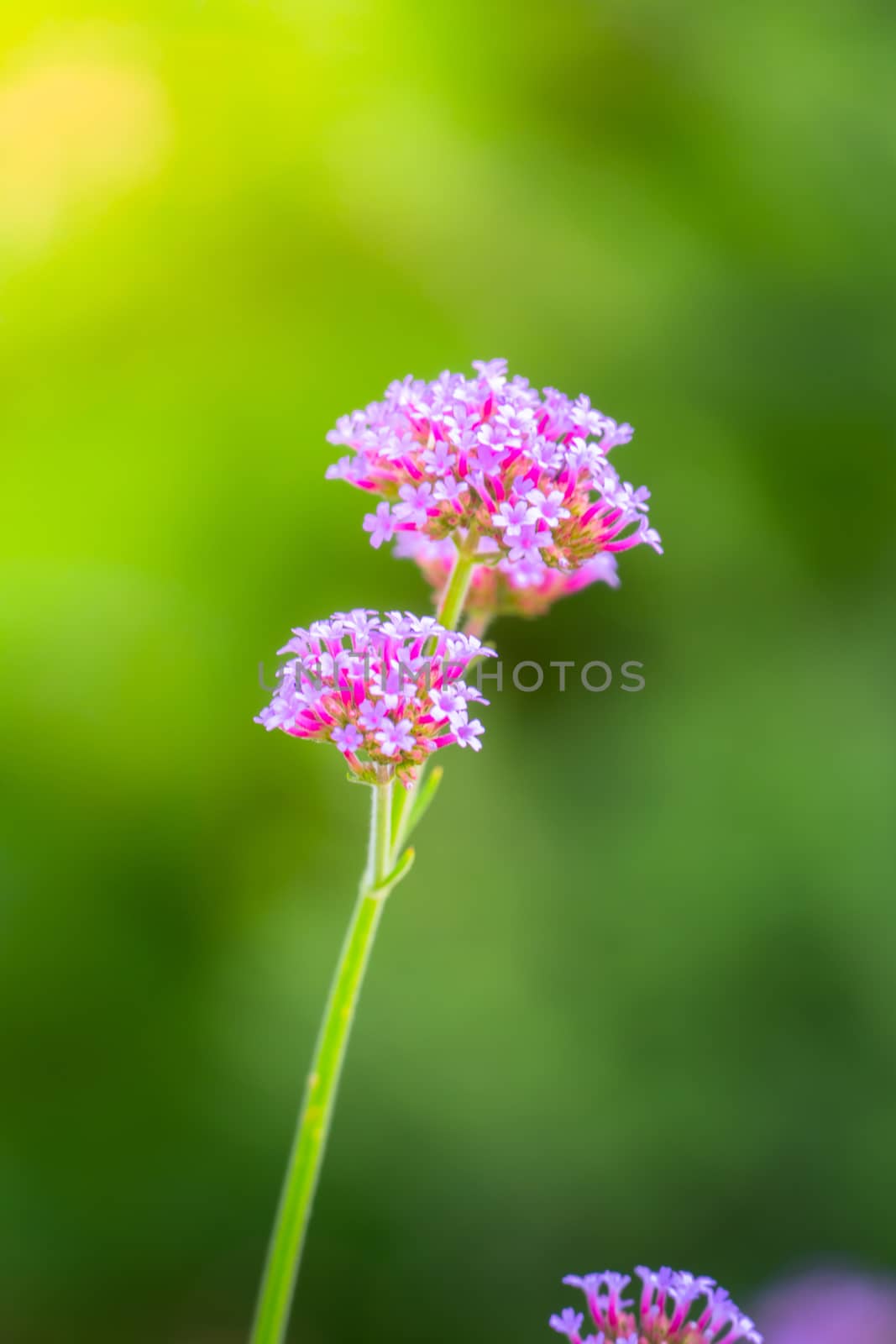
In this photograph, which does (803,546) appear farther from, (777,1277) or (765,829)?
(777,1277)

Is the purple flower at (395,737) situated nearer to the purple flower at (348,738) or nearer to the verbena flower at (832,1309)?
the purple flower at (348,738)

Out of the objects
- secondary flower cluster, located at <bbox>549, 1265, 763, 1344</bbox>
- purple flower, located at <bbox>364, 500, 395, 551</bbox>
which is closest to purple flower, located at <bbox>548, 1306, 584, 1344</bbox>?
secondary flower cluster, located at <bbox>549, 1265, 763, 1344</bbox>

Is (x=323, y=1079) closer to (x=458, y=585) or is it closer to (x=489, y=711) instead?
(x=458, y=585)

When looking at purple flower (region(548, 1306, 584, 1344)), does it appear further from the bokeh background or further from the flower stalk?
the bokeh background

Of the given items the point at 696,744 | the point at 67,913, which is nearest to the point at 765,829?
the point at 696,744

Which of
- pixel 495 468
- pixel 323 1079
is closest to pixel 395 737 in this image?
pixel 495 468

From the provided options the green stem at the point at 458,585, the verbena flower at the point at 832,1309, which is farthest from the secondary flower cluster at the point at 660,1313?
the verbena flower at the point at 832,1309

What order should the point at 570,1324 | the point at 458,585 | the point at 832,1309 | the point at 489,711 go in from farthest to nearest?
the point at 489,711, the point at 832,1309, the point at 458,585, the point at 570,1324
